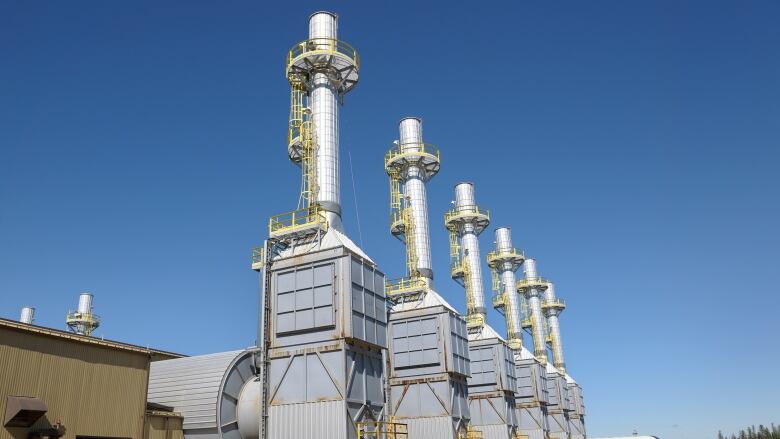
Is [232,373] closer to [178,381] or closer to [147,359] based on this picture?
[178,381]

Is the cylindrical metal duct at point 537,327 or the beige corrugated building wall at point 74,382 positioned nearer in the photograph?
the beige corrugated building wall at point 74,382

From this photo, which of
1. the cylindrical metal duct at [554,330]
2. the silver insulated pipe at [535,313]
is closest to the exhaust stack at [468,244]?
the silver insulated pipe at [535,313]

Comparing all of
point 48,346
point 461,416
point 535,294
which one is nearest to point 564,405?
point 535,294

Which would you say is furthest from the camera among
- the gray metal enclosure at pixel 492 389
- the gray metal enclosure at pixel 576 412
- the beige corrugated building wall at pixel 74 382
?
the gray metal enclosure at pixel 576 412

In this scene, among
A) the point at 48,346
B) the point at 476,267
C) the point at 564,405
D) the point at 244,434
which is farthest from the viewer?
the point at 564,405

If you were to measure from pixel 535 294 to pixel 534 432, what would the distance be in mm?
22524

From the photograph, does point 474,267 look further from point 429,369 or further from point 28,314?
point 28,314

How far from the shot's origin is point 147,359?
23.5 metres

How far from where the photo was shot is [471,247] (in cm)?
5419

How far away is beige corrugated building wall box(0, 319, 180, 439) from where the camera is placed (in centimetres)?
1916

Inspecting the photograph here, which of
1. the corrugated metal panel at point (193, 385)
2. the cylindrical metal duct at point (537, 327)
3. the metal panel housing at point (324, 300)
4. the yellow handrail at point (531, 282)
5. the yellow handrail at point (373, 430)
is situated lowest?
the yellow handrail at point (373, 430)

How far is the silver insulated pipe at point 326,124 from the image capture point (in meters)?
30.5

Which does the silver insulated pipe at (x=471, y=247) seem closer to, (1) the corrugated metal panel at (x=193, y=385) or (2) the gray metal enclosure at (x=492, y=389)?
(2) the gray metal enclosure at (x=492, y=389)

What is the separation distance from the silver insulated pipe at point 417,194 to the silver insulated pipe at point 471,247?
33.1 feet
